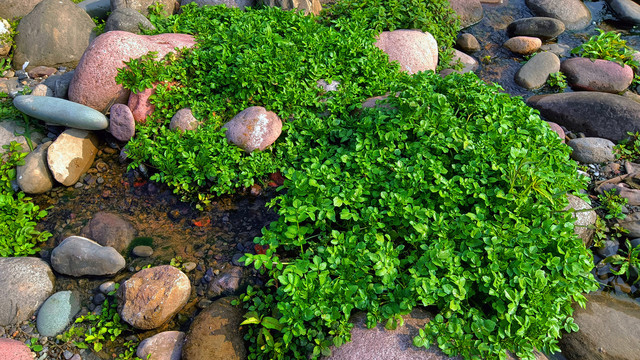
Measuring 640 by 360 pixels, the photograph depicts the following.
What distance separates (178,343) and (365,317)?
1763mm

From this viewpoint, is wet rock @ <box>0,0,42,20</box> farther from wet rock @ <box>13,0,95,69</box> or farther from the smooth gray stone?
the smooth gray stone

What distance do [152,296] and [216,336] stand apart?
31.5 inches

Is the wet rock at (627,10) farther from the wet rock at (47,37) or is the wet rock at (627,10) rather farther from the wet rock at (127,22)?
the wet rock at (47,37)

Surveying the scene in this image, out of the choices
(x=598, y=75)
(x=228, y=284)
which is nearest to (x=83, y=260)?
(x=228, y=284)

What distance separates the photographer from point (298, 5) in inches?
284

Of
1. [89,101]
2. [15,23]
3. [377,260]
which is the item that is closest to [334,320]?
[377,260]

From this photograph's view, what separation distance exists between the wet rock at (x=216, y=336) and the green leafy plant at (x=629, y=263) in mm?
3961

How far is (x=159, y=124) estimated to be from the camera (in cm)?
580

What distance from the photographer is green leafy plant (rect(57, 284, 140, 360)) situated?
13.2 ft

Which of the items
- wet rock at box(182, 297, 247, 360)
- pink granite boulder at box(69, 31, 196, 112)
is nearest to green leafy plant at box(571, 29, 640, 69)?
pink granite boulder at box(69, 31, 196, 112)

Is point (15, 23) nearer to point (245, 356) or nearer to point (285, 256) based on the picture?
point (285, 256)

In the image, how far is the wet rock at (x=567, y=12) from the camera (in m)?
8.81

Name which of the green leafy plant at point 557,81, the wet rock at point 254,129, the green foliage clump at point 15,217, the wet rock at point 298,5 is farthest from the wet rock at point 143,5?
the green leafy plant at point 557,81

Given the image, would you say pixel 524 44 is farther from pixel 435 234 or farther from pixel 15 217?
pixel 15 217
